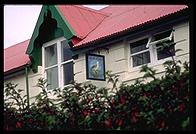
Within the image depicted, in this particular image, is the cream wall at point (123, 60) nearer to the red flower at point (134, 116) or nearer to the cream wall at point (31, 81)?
the cream wall at point (31, 81)

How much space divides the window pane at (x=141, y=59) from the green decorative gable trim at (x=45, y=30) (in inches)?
90.3

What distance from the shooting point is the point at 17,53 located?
15117 millimetres

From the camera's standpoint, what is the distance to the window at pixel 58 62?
38.0 feet

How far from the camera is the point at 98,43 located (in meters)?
10.3

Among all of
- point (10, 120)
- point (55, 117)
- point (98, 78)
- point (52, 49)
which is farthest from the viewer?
point (52, 49)

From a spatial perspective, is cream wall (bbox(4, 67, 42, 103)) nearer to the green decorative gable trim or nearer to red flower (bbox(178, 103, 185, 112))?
the green decorative gable trim

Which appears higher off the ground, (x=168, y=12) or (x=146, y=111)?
(x=168, y=12)

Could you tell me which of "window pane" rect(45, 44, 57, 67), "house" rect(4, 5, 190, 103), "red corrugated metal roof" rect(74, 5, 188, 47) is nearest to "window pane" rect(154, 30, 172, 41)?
"house" rect(4, 5, 190, 103)

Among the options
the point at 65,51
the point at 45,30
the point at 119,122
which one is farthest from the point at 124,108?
the point at 45,30

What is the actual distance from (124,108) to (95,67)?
487 centimetres
